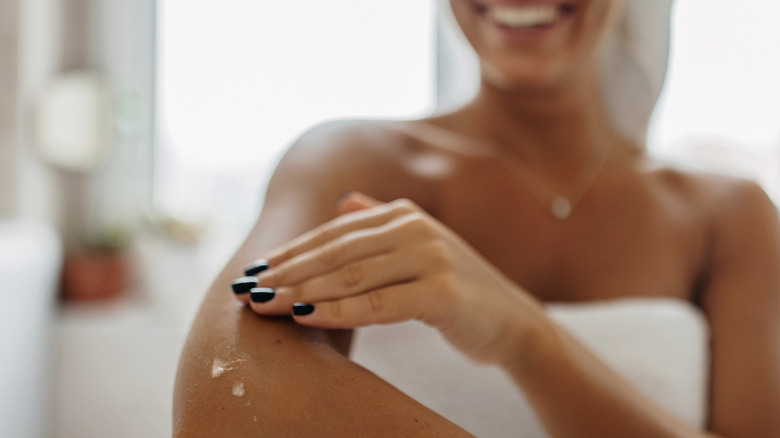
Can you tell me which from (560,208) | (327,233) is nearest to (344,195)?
(327,233)

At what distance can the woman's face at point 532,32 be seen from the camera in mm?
886

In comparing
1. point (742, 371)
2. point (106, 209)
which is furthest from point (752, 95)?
point (106, 209)

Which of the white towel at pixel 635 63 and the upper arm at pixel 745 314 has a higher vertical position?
the white towel at pixel 635 63

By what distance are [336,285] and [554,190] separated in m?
0.62

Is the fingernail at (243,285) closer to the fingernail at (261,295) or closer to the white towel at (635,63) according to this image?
the fingernail at (261,295)

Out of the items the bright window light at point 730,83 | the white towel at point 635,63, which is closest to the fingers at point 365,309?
the white towel at point 635,63

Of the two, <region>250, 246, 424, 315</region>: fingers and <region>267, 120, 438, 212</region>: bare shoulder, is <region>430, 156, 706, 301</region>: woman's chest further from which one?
<region>250, 246, 424, 315</region>: fingers

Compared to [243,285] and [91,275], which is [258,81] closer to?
[91,275]

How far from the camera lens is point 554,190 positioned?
41.7 inches

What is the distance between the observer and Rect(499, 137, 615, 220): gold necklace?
1041 mm

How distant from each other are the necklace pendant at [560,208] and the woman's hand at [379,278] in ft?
1.52

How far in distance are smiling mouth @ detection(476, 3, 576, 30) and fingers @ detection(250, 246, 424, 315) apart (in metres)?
0.47

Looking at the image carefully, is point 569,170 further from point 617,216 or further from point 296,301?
point 296,301

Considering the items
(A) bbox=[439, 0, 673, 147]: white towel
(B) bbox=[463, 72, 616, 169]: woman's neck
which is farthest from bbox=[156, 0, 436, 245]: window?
(B) bbox=[463, 72, 616, 169]: woman's neck
